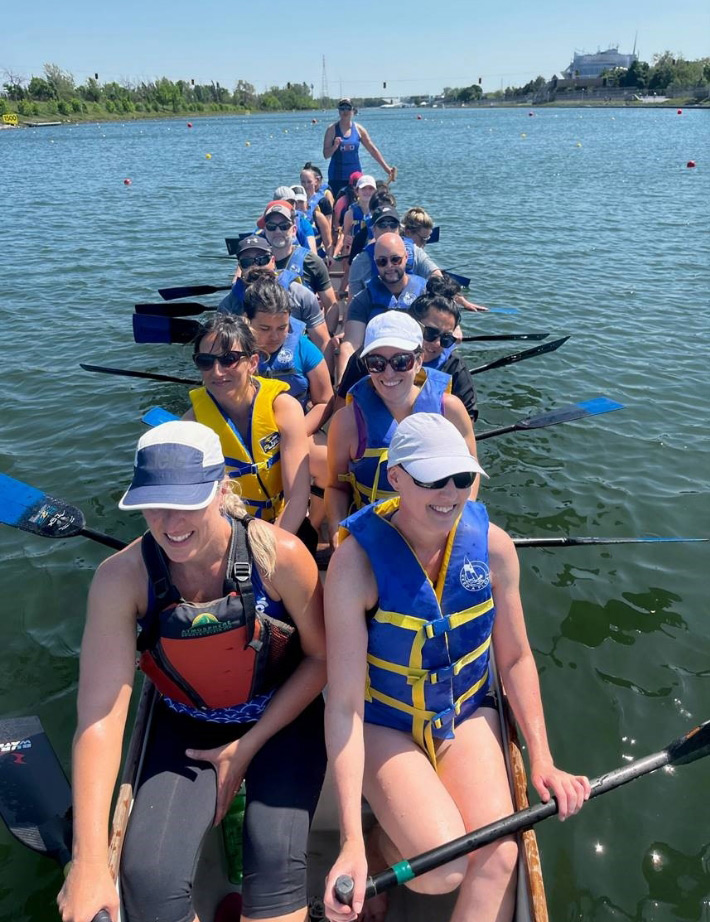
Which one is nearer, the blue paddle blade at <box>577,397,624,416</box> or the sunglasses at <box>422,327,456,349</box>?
the sunglasses at <box>422,327,456,349</box>

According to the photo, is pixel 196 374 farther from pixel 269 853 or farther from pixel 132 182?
pixel 132 182

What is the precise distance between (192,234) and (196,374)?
9.63 meters

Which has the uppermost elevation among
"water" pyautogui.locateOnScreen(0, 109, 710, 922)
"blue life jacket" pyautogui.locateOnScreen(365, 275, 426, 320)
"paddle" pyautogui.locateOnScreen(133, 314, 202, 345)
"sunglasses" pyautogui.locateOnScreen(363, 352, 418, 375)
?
"sunglasses" pyautogui.locateOnScreen(363, 352, 418, 375)

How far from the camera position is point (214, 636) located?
7.86 ft

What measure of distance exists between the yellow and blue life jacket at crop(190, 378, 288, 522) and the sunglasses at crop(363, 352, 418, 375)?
66cm

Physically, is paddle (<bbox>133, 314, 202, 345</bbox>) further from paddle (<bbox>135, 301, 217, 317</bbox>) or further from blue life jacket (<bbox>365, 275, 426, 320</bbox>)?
blue life jacket (<bbox>365, 275, 426, 320</bbox>)

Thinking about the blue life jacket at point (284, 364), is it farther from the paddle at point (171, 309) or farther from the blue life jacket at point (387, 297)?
the paddle at point (171, 309)

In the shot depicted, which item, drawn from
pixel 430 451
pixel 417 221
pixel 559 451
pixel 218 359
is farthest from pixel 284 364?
pixel 417 221

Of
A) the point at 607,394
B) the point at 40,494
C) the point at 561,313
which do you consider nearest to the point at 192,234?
the point at 561,313

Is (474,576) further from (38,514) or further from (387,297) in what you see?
(387,297)

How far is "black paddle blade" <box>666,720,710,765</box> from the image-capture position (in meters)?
2.78

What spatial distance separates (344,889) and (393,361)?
8.73 ft

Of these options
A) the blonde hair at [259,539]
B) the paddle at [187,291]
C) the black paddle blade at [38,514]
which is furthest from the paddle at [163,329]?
the blonde hair at [259,539]

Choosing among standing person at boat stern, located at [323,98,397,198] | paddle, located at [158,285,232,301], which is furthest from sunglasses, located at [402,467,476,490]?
standing person at boat stern, located at [323,98,397,198]
